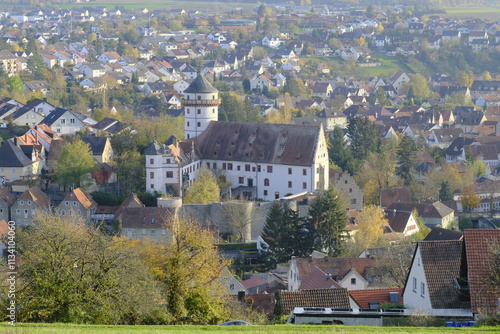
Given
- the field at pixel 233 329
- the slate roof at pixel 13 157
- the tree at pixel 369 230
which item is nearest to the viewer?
the field at pixel 233 329

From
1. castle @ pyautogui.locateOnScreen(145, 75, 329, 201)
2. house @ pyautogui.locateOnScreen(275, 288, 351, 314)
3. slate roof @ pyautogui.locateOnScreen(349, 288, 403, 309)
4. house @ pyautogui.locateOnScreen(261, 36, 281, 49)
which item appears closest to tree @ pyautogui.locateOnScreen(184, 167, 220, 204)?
castle @ pyautogui.locateOnScreen(145, 75, 329, 201)

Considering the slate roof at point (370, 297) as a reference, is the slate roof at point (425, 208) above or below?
below

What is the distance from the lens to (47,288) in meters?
23.1

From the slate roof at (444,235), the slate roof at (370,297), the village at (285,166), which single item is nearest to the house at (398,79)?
the village at (285,166)

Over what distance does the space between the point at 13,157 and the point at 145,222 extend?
37.1ft

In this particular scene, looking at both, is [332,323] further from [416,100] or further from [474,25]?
[474,25]

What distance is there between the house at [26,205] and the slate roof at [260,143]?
8715 mm

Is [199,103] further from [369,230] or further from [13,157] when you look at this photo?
[369,230]

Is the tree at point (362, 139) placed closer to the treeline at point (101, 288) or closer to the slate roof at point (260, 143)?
the slate roof at point (260, 143)

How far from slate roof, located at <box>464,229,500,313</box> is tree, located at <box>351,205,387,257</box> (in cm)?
2282

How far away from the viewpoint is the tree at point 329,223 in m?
45.9

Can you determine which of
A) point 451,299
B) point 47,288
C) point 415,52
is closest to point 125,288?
point 47,288

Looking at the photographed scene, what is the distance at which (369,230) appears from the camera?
48469mm

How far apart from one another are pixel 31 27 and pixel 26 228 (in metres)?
122
